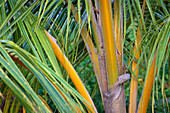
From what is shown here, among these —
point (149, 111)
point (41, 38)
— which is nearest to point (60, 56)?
point (41, 38)

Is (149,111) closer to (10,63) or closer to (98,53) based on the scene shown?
(98,53)

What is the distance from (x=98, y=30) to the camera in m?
0.81

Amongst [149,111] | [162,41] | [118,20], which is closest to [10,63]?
[162,41]

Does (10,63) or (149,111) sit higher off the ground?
(10,63)

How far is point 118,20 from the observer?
0.84 m

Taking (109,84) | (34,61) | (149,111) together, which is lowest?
(149,111)

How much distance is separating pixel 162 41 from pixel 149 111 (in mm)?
1354

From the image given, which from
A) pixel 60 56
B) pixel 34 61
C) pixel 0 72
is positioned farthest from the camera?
pixel 60 56

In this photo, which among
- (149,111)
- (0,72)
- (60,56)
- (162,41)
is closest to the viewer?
(0,72)

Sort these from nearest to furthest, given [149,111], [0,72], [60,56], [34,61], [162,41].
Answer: [0,72] → [34,61] → [162,41] → [60,56] → [149,111]

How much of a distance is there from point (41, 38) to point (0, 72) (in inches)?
11.9

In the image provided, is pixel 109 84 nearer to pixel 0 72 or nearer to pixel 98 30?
pixel 98 30

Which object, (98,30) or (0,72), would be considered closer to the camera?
(0,72)

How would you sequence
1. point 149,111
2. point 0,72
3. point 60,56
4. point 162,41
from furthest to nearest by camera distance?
point 149,111, point 60,56, point 162,41, point 0,72
